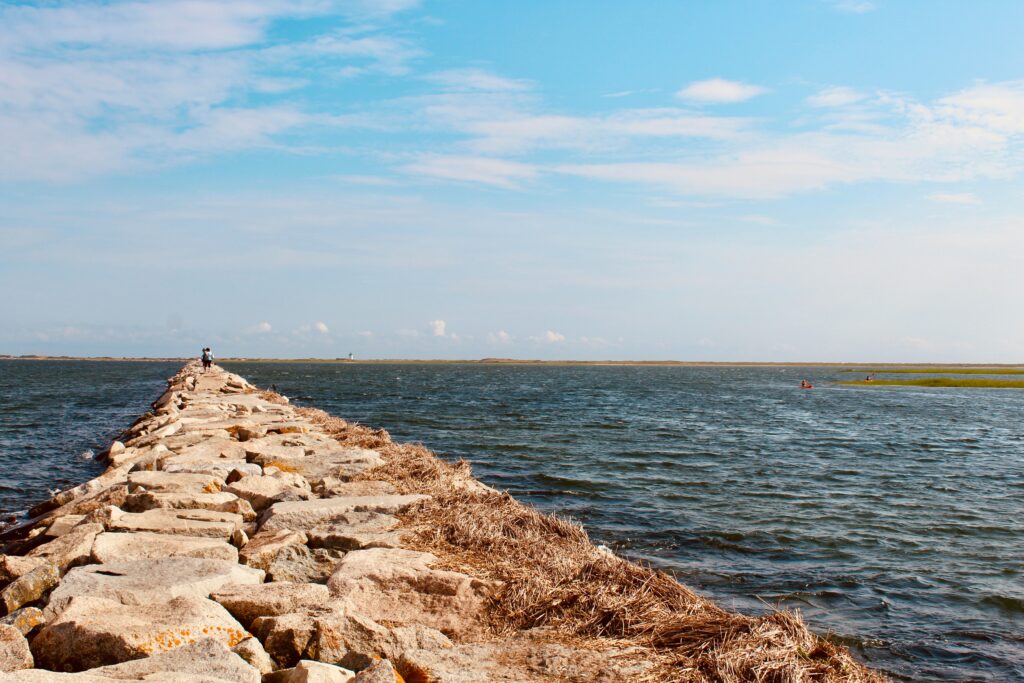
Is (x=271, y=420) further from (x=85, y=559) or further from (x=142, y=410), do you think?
(x=142, y=410)

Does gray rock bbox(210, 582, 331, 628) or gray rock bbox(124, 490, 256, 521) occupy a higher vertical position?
gray rock bbox(124, 490, 256, 521)

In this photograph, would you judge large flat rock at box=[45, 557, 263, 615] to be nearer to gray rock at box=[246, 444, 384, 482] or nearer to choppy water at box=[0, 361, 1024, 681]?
gray rock at box=[246, 444, 384, 482]

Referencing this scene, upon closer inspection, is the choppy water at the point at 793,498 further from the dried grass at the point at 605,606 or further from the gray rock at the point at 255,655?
the gray rock at the point at 255,655

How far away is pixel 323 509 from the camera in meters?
7.38

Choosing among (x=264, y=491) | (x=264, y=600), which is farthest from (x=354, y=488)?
(x=264, y=600)

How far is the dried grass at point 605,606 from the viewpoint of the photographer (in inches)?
172

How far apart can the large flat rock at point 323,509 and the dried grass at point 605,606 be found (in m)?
0.27

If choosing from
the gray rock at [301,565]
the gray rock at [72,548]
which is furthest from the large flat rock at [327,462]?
the gray rock at [72,548]

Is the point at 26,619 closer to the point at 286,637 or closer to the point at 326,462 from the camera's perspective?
the point at 286,637

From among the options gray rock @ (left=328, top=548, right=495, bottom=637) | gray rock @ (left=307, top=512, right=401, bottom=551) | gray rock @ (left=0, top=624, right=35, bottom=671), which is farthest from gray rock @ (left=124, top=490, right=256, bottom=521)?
gray rock @ (left=0, top=624, right=35, bottom=671)

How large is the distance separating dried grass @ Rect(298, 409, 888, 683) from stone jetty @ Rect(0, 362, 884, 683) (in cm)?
1

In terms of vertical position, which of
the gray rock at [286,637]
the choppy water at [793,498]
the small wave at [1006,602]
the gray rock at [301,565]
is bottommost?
the small wave at [1006,602]

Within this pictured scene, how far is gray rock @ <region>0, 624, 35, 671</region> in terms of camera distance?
12.8 ft

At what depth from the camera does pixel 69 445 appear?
18.7 m
